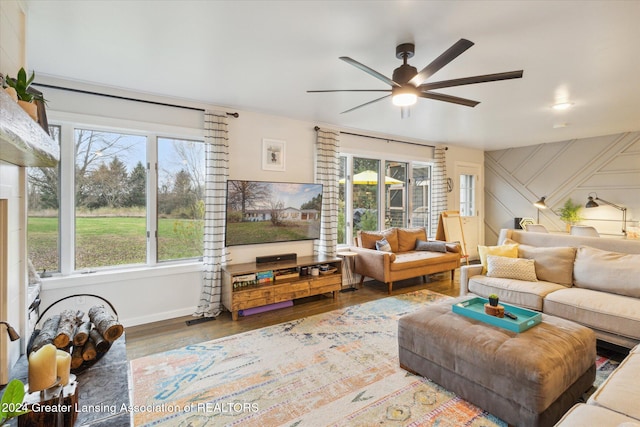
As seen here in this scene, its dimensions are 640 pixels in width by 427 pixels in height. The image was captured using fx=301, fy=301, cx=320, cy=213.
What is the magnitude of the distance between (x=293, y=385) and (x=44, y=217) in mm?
2877

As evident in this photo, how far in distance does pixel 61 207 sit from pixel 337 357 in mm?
3047

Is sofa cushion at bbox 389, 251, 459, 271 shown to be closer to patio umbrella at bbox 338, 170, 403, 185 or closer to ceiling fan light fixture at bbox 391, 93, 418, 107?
patio umbrella at bbox 338, 170, 403, 185

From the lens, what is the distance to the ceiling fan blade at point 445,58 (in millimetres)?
1716

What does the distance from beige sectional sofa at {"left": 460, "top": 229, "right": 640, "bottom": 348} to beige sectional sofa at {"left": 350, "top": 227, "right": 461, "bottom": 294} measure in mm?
1000

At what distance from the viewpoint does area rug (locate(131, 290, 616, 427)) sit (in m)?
1.89

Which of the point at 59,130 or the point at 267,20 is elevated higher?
the point at 267,20

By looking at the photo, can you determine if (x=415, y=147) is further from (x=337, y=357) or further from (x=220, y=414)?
(x=220, y=414)

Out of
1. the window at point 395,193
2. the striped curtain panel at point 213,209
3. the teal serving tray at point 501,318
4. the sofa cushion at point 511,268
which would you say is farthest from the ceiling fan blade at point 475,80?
the window at point 395,193

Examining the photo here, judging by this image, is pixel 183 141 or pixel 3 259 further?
pixel 183 141

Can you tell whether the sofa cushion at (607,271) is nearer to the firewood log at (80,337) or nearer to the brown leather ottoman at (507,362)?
the brown leather ottoman at (507,362)

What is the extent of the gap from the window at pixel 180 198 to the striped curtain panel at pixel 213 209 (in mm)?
227

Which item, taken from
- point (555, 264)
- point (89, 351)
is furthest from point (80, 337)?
point (555, 264)

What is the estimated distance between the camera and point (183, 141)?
12.1 feet

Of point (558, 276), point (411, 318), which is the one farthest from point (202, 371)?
point (558, 276)
